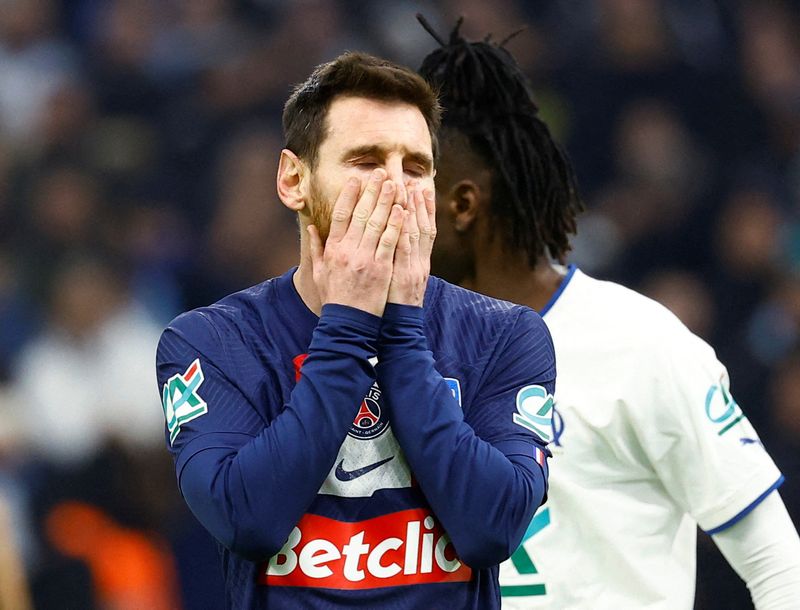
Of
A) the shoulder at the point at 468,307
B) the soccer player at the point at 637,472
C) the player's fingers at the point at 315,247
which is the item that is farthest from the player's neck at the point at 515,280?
the player's fingers at the point at 315,247

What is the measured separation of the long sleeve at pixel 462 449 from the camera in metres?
1.95

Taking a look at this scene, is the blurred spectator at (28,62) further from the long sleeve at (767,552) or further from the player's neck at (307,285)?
the long sleeve at (767,552)

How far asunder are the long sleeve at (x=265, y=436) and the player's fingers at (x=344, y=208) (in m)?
0.13

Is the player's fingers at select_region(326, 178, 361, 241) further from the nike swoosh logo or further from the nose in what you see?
the nike swoosh logo

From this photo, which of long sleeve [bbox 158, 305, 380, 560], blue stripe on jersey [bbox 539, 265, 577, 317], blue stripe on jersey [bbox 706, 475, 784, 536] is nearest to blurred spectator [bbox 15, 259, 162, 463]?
blue stripe on jersey [bbox 539, 265, 577, 317]

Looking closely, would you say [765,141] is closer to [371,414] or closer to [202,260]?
[202,260]

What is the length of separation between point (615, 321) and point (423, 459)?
1147mm

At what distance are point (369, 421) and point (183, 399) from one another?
1.01 ft

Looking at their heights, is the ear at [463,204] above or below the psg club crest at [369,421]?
above

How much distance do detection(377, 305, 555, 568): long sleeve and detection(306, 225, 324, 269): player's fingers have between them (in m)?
0.16

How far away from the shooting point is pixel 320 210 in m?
2.18

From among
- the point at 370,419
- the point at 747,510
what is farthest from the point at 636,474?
the point at 370,419

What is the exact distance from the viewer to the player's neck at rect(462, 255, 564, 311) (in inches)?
123

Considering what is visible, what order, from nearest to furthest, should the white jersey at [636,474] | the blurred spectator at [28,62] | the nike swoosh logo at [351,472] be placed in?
1. the nike swoosh logo at [351,472]
2. the white jersey at [636,474]
3. the blurred spectator at [28,62]
